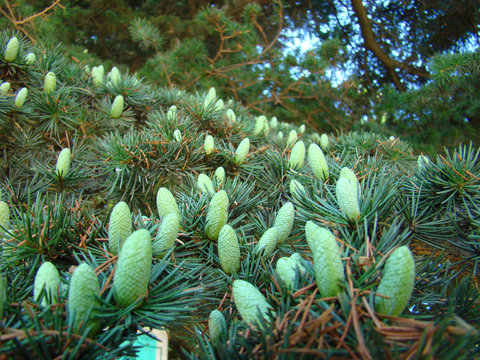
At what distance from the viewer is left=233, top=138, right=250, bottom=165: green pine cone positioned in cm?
78

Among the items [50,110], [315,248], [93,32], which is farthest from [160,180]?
[93,32]

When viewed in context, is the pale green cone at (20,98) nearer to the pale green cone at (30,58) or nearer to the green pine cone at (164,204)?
→ the pale green cone at (30,58)

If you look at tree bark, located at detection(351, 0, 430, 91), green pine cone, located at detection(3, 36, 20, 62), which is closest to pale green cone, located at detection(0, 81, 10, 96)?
green pine cone, located at detection(3, 36, 20, 62)

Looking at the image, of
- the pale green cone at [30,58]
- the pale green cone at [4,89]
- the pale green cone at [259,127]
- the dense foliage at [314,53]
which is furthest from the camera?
the dense foliage at [314,53]

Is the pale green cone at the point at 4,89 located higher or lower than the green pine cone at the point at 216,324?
higher

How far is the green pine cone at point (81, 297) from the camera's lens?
11.6 inches

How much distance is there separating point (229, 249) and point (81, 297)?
19cm

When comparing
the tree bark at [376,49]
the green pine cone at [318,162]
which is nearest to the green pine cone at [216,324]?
the green pine cone at [318,162]

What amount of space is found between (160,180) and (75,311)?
494mm

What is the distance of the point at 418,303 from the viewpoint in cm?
37

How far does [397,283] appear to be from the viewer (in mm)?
289

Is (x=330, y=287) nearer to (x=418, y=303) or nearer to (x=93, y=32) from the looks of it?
(x=418, y=303)

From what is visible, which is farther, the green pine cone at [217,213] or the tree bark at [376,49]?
the tree bark at [376,49]

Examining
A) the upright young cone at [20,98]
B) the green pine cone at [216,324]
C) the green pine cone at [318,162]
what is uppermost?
the upright young cone at [20,98]
